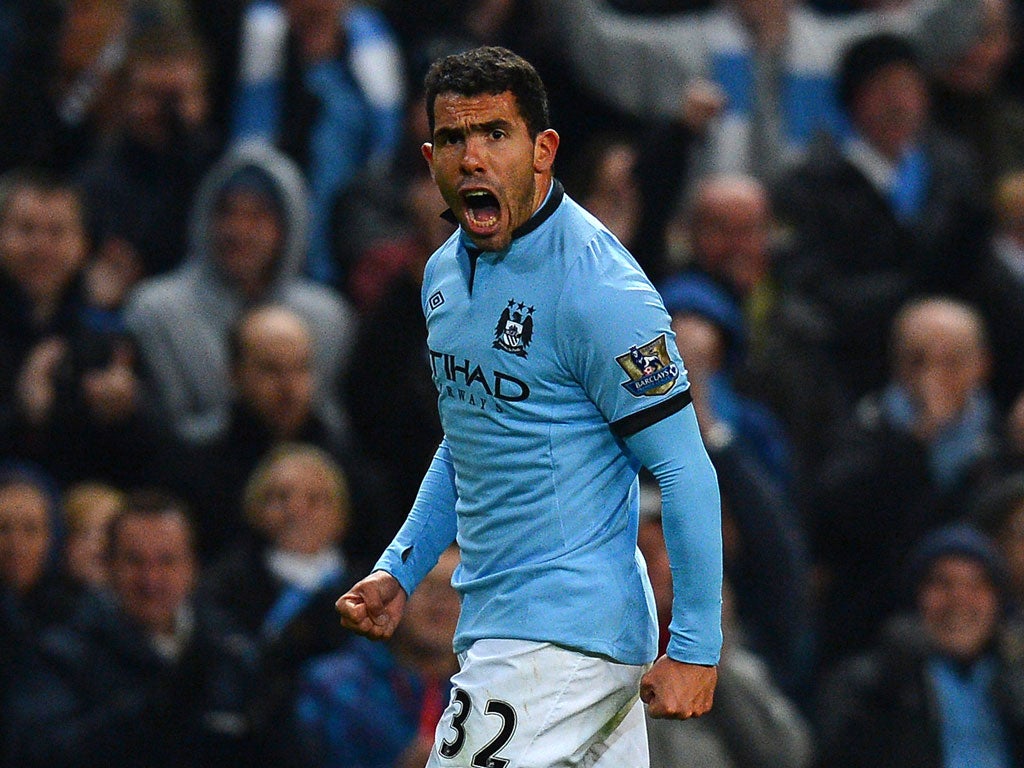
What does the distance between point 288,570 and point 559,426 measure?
127 inches

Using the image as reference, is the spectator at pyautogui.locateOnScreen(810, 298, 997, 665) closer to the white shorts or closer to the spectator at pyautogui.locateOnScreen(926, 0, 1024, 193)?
the spectator at pyautogui.locateOnScreen(926, 0, 1024, 193)

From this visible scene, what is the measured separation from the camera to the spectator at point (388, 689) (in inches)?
245

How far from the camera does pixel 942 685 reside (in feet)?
21.9

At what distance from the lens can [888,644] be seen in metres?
6.66

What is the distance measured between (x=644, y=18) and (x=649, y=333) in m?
5.60

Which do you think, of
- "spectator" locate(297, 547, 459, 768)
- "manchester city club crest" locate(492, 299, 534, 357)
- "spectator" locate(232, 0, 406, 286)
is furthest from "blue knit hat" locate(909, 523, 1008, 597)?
"manchester city club crest" locate(492, 299, 534, 357)

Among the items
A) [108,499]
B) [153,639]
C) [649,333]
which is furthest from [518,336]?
[108,499]

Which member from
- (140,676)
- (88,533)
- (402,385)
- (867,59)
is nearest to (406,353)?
(402,385)

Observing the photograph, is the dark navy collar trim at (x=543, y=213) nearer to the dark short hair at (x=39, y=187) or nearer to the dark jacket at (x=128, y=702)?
the dark jacket at (x=128, y=702)

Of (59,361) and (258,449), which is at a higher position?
(59,361)

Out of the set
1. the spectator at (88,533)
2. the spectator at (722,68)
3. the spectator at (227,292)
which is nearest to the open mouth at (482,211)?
the spectator at (88,533)

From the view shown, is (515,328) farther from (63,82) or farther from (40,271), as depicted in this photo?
(63,82)

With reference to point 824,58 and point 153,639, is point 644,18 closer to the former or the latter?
point 824,58

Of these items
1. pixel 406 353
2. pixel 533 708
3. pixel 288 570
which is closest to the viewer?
pixel 533 708
